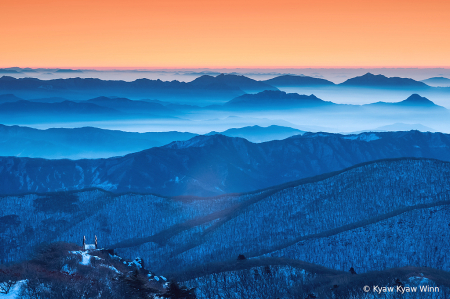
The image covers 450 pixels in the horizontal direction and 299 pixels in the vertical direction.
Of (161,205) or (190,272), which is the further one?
(161,205)

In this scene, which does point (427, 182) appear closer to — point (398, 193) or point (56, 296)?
point (398, 193)

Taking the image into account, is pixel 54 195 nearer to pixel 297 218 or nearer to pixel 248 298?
pixel 297 218

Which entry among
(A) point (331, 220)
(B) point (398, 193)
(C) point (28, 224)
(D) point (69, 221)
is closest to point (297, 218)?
(A) point (331, 220)

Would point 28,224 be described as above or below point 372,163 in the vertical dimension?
below

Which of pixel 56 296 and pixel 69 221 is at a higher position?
pixel 56 296

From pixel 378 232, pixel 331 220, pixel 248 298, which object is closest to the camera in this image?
pixel 248 298

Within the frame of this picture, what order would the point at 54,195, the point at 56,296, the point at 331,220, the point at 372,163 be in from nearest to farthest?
the point at 56,296, the point at 331,220, the point at 372,163, the point at 54,195

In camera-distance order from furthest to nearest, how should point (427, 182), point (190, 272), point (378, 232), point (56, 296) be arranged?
point (427, 182)
point (378, 232)
point (190, 272)
point (56, 296)

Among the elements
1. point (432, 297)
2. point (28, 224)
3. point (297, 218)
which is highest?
point (432, 297)

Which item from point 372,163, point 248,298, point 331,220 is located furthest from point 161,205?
point 248,298
